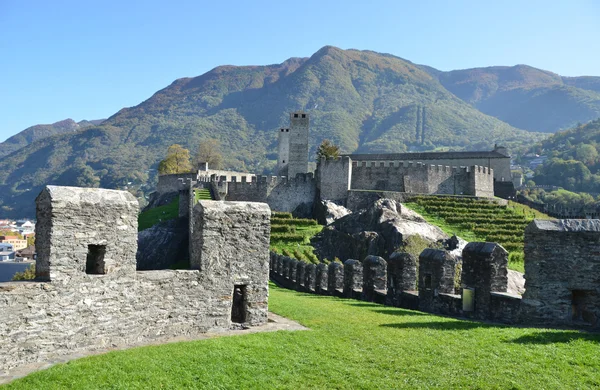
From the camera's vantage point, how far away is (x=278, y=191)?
59469 mm

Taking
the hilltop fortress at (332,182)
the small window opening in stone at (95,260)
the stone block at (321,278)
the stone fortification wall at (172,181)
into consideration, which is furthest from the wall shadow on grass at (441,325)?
the stone fortification wall at (172,181)

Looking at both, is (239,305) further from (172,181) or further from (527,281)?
(172,181)

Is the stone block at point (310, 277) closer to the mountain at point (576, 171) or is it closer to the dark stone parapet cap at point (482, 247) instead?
the dark stone parapet cap at point (482, 247)

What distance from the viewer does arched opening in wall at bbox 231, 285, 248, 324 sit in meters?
10.9

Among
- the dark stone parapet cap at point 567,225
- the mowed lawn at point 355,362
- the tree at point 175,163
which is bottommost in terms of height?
the mowed lawn at point 355,362

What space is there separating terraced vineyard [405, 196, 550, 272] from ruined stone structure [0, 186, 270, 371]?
99.5 ft

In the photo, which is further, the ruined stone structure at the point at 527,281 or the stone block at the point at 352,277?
the stone block at the point at 352,277

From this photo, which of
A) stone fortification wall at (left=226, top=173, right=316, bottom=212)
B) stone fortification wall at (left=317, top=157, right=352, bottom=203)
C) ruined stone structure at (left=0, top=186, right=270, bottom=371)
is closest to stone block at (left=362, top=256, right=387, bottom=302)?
ruined stone structure at (left=0, top=186, right=270, bottom=371)

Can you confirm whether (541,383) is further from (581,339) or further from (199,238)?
(199,238)

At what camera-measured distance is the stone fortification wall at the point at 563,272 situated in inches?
430

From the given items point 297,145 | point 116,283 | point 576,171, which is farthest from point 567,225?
point 576,171

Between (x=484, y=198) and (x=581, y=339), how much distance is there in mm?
52674

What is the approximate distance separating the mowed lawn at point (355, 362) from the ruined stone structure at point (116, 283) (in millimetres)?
756

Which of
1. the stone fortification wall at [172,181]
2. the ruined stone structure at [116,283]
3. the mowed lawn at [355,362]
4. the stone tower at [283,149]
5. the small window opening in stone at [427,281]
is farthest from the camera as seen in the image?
the stone tower at [283,149]
